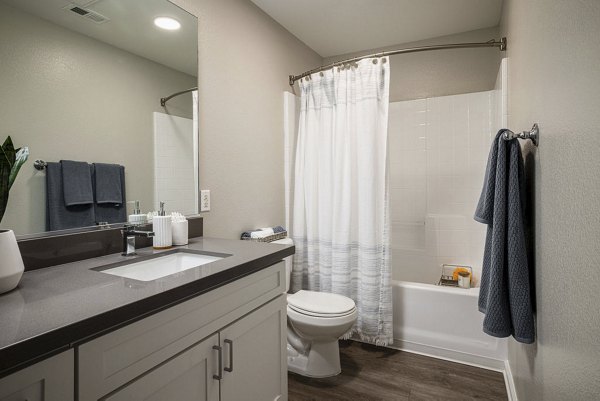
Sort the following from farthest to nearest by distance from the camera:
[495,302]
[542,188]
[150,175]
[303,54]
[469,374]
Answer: [303,54]
[469,374]
[150,175]
[495,302]
[542,188]

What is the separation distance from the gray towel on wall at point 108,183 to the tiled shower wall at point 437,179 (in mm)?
2332

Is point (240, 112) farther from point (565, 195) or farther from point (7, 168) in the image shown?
point (565, 195)

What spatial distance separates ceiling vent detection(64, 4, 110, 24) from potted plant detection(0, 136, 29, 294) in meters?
0.64

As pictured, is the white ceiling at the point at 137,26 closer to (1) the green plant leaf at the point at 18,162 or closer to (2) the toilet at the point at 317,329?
(1) the green plant leaf at the point at 18,162

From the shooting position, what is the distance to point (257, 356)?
1.42m

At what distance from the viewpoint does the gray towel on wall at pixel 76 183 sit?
4.45 ft

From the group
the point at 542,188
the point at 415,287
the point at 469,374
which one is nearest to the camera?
the point at 542,188

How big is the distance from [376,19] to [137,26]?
1820 millimetres

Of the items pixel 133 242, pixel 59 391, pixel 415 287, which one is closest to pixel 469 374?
pixel 415 287

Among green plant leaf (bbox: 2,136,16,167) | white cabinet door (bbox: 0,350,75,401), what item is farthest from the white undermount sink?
white cabinet door (bbox: 0,350,75,401)

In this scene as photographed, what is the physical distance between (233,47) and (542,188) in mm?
1929

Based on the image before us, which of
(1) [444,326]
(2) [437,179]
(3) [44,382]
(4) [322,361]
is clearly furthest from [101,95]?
(2) [437,179]

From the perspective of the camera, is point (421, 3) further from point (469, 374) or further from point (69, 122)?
point (469, 374)

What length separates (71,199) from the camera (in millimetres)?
1379
